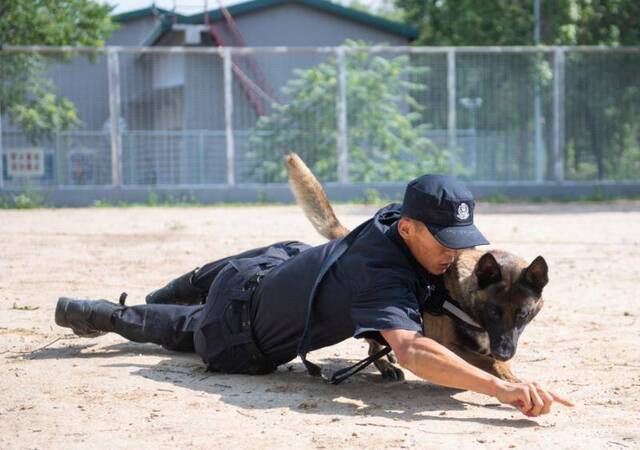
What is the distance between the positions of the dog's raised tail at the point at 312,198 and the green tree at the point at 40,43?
13.0m

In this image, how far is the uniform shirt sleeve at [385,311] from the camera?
172 inches

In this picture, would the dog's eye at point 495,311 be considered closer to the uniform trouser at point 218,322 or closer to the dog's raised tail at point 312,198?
the uniform trouser at point 218,322

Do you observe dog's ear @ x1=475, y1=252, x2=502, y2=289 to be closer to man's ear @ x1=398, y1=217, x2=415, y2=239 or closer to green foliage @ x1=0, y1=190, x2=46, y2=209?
man's ear @ x1=398, y1=217, x2=415, y2=239

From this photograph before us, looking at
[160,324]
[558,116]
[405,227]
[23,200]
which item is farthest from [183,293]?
[558,116]

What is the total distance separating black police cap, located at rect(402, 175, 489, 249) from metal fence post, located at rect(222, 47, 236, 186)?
14983 mm

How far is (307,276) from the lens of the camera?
15.9 feet

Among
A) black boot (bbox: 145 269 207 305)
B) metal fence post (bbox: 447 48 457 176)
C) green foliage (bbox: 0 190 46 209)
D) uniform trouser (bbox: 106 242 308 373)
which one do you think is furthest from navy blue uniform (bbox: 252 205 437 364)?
metal fence post (bbox: 447 48 457 176)

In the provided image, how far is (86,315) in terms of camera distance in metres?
5.68

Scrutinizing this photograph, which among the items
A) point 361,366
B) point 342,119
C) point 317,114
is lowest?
point 361,366

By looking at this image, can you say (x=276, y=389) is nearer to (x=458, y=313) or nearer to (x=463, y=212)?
(x=458, y=313)

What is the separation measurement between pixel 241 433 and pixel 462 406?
3.94 feet

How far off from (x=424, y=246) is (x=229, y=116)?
15.2m

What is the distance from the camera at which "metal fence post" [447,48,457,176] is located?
1978 cm

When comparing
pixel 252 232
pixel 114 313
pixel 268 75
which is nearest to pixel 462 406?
pixel 114 313
